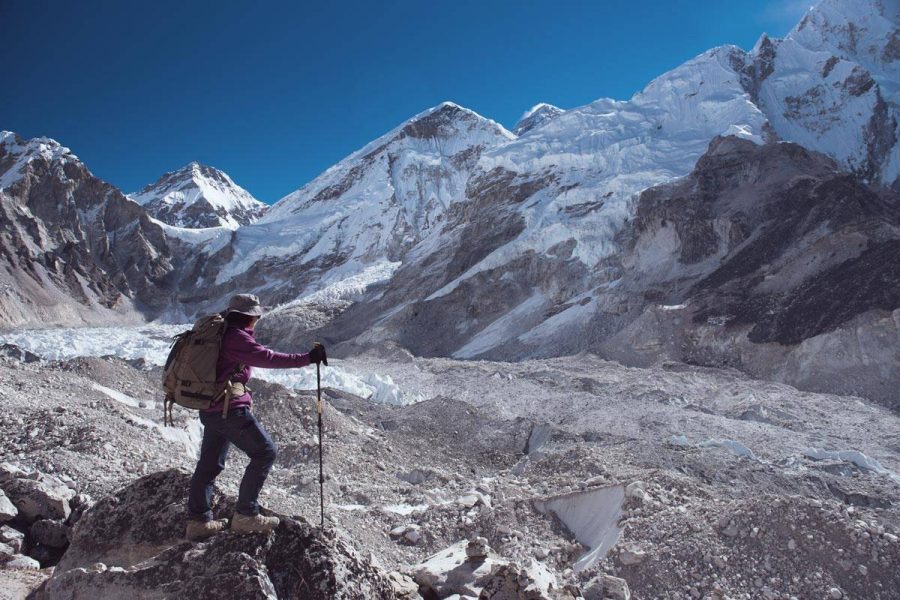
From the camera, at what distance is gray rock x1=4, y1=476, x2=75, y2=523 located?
534cm

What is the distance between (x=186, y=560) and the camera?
347cm

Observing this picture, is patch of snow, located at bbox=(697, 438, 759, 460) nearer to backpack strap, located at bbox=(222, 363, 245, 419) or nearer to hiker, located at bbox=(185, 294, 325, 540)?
hiker, located at bbox=(185, 294, 325, 540)

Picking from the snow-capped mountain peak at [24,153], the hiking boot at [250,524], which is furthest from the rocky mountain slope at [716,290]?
the snow-capped mountain peak at [24,153]

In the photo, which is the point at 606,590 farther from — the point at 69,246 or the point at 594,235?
the point at 69,246

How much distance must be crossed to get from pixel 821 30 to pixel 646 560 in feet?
266

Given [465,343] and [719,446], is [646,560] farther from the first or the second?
[465,343]

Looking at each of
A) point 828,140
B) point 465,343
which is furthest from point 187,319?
point 828,140

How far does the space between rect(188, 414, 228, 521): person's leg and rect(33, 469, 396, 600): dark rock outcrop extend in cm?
17

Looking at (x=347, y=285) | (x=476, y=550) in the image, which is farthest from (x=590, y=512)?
(x=347, y=285)

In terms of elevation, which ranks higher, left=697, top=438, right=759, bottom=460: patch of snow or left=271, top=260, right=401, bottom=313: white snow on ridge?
left=271, top=260, right=401, bottom=313: white snow on ridge

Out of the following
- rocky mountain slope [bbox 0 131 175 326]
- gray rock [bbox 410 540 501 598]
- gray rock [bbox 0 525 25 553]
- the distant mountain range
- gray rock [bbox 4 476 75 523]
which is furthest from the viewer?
rocky mountain slope [bbox 0 131 175 326]

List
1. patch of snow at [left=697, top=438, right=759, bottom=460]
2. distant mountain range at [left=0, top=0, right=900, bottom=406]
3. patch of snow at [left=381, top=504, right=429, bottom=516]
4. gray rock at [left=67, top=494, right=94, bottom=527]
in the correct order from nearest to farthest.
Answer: gray rock at [left=67, top=494, right=94, bottom=527]
patch of snow at [left=381, top=504, right=429, bottom=516]
patch of snow at [left=697, top=438, right=759, bottom=460]
distant mountain range at [left=0, top=0, right=900, bottom=406]

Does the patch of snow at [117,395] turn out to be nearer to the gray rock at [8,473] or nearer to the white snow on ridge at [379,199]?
the gray rock at [8,473]

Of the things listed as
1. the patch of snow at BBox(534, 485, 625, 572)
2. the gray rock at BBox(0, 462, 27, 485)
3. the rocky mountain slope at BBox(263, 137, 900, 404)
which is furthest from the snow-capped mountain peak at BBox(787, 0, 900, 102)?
the gray rock at BBox(0, 462, 27, 485)
